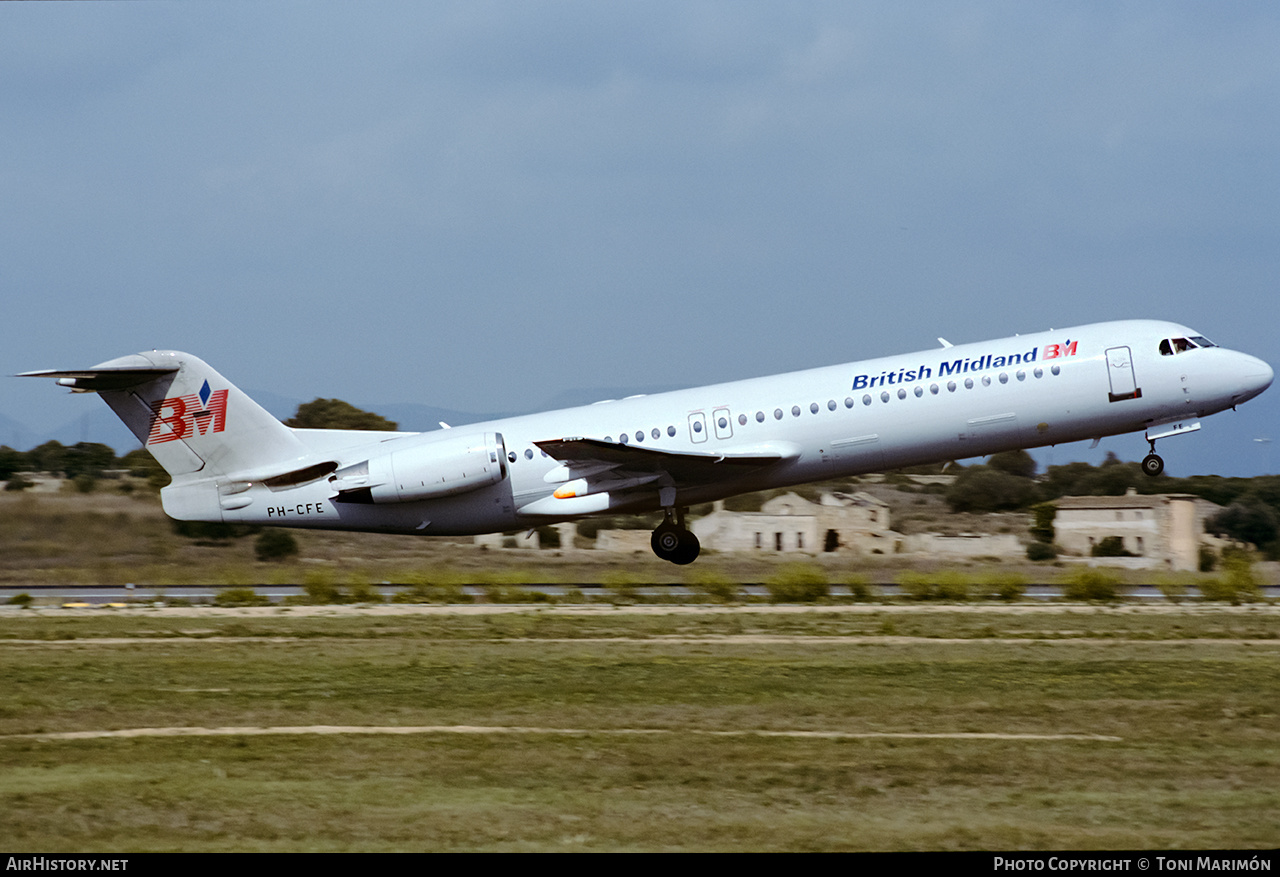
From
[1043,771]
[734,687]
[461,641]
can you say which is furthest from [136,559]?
[1043,771]

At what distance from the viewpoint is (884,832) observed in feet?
28.5

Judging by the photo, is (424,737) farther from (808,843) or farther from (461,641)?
(461,641)

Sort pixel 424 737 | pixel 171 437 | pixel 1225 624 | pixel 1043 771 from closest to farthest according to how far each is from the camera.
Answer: pixel 1043 771 → pixel 424 737 → pixel 1225 624 → pixel 171 437

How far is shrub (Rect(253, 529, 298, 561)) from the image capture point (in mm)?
35500

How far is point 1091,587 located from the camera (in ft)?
88.6

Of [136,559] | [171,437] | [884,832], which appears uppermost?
[171,437]

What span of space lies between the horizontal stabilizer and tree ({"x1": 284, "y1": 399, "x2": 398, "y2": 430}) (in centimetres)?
2360

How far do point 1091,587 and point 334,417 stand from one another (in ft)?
116

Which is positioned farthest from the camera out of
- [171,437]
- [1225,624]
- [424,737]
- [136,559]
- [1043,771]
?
[136,559]

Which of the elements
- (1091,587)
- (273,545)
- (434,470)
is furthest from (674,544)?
(273,545)

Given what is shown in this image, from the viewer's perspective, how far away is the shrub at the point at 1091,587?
26.7m

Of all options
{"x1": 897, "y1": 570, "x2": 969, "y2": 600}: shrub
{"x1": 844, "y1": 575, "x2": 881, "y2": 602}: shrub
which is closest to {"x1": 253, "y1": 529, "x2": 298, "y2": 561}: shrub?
{"x1": 844, "y1": 575, "x2": 881, "y2": 602}: shrub

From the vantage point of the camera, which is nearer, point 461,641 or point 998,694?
point 998,694

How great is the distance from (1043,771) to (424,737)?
530 centimetres
